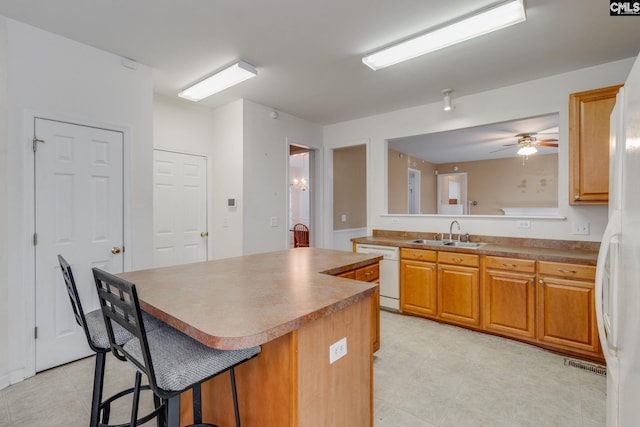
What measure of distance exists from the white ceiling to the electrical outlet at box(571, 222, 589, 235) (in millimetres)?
1511

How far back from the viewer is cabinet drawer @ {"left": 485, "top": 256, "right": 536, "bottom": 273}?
2.87 m

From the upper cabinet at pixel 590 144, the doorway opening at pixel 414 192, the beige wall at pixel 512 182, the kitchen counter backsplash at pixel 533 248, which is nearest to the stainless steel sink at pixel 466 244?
the kitchen counter backsplash at pixel 533 248

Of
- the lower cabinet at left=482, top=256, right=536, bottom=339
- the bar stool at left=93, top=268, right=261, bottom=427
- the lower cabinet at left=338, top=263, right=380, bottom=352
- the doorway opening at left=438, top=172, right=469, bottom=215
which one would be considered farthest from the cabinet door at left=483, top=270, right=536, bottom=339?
the doorway opening at left=438, top=172, right=469, bottom=215

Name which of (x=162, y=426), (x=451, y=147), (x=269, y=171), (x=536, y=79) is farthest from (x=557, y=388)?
(x=451, y=147)

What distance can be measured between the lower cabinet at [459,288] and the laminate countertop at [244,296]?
1.54 meters

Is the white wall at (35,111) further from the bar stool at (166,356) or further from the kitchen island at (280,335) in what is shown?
the bar stool at (166,356)

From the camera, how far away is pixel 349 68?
305 centimetres

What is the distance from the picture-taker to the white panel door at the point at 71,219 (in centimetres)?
246

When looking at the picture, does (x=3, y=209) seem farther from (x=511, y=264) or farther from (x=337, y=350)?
(x=511, y=264)

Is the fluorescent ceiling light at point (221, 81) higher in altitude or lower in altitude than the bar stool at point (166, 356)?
higher

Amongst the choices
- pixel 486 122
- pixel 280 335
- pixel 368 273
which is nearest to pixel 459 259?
pixel 368 273

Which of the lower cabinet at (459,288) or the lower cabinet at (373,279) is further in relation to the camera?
the lower cabinet at (459,288)

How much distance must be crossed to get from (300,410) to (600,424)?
1965mm

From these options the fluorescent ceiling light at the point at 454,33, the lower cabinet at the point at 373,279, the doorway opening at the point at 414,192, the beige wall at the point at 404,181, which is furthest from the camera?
the doorway opening at the point at 414,192
